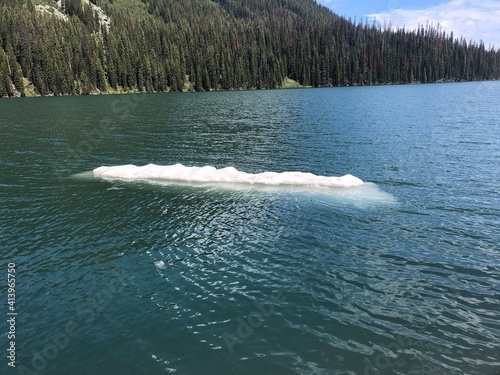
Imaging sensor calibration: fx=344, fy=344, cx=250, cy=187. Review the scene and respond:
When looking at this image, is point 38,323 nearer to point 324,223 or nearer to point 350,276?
point 350,276

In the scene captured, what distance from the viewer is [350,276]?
56.1 feet

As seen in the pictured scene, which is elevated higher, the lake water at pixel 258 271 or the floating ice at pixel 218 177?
the floating ice at pixel 218 177

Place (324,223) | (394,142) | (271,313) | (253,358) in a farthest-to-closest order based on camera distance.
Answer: (394,142) → (324,223) → (271,313) → (253,358)

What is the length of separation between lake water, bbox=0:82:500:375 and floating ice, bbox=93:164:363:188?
0.66m

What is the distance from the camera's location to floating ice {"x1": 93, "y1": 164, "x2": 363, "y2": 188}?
1265 inches

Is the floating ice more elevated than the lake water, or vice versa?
the floating ice

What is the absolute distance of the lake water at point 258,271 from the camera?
1242 cm

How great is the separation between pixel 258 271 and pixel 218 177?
58.6ft

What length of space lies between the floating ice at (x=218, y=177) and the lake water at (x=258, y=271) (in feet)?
2.18

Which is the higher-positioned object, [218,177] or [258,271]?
[218,177]

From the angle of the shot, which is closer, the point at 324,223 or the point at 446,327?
the point at 446,327

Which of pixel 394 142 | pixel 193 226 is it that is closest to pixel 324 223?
pixel 193 226

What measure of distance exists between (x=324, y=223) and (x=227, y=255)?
7.81 metres

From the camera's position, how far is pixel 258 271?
1777 centimetres
